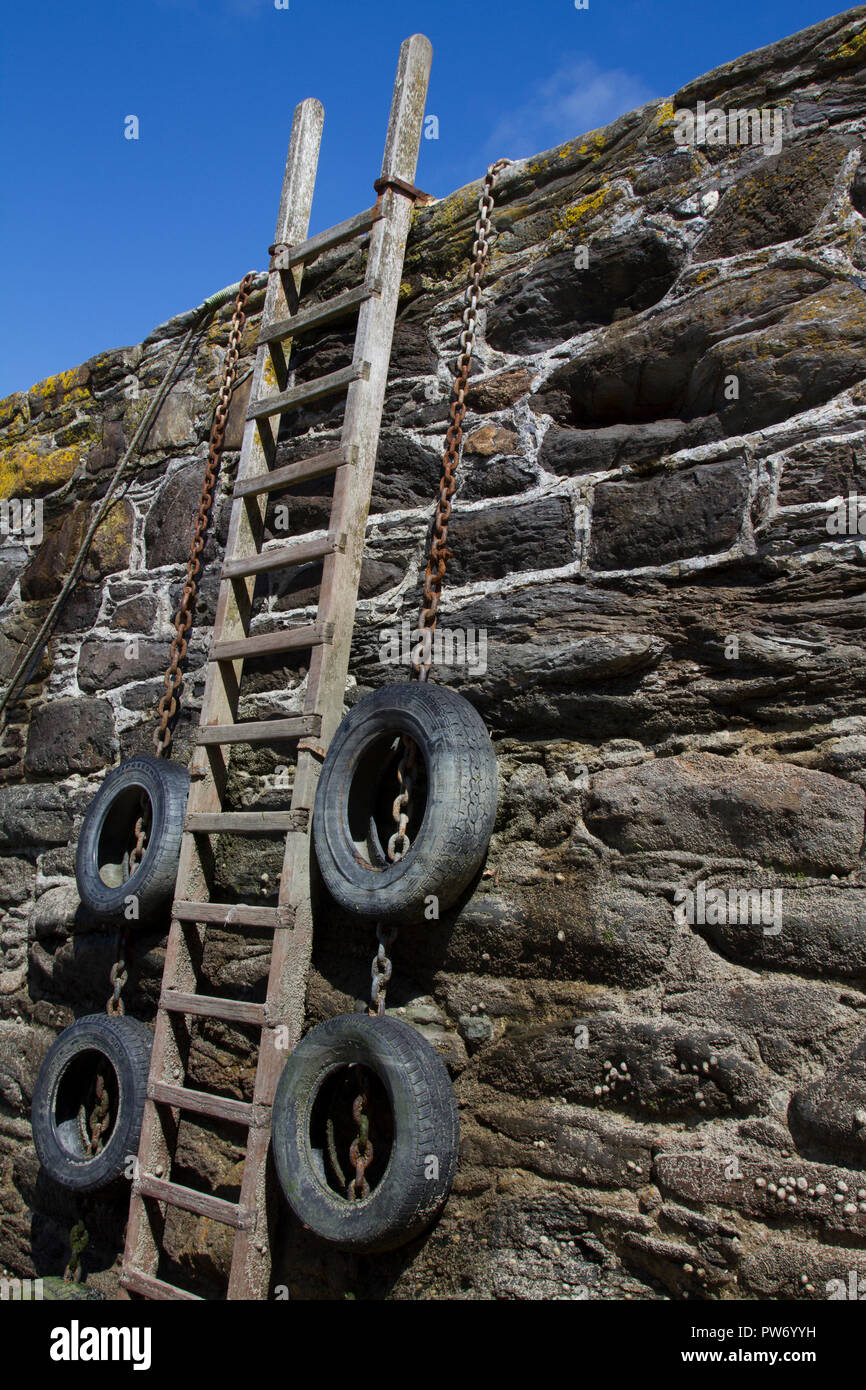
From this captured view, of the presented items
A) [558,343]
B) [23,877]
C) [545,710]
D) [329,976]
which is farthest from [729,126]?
[23,877]

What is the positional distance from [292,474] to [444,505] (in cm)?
58

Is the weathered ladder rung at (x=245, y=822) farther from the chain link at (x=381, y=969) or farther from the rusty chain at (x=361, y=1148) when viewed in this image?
the rusty chain at (x=361, y=1148)

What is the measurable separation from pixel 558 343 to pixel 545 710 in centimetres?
113

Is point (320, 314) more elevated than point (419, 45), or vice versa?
point (419, 45)

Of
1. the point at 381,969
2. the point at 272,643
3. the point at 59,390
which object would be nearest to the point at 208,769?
the point at 272,643

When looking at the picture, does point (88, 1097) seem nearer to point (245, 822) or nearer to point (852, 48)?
point (245, 822)

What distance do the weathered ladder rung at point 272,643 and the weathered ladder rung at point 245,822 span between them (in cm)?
48

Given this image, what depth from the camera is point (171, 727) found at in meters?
3.20

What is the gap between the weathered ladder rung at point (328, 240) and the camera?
3.05 meters

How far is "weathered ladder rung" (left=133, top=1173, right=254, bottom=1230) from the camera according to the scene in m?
2.16

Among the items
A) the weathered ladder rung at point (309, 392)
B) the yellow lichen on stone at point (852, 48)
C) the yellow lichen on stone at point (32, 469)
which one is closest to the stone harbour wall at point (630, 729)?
the yellow lichen on stone at point (852, 48)

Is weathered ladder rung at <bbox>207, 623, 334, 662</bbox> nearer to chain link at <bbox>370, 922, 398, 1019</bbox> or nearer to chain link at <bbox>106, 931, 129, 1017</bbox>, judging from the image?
chain link at <bbox>370, 922, 398, 1019</bbox>

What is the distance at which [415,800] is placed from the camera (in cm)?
236
